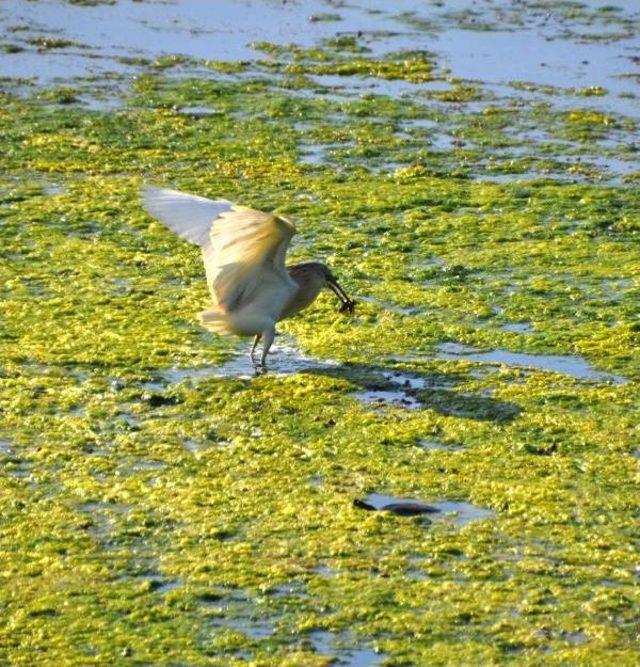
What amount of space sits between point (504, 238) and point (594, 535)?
15.7ft

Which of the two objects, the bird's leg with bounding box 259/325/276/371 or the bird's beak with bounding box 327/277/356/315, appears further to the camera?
the bird's beak with bounding box 327/277/356/315

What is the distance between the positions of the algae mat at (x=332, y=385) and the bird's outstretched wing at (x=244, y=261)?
39cm

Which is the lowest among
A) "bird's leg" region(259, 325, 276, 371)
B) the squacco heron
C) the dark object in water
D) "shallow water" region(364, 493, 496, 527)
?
"shallow water" region(364, 493, 496, 527)

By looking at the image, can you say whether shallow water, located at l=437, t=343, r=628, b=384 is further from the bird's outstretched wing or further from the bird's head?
the bird's outstretched wing

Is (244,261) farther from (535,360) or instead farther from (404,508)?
(404,508)

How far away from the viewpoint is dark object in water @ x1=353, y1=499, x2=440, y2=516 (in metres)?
6.61

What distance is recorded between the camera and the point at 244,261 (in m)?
8.59

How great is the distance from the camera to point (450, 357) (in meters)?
8.72

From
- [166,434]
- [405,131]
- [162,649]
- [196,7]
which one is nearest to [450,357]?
[166,434]

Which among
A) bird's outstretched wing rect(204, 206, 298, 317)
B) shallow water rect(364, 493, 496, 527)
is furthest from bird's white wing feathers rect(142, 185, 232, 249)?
shallow water rect(364, 493, 496, 527)

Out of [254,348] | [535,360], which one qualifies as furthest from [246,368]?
[535,360]

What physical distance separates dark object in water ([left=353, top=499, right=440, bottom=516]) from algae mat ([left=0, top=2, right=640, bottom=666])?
0.09 m

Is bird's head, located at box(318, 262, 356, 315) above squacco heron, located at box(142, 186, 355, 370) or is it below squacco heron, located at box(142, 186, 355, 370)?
below

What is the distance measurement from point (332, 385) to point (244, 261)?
871mm
